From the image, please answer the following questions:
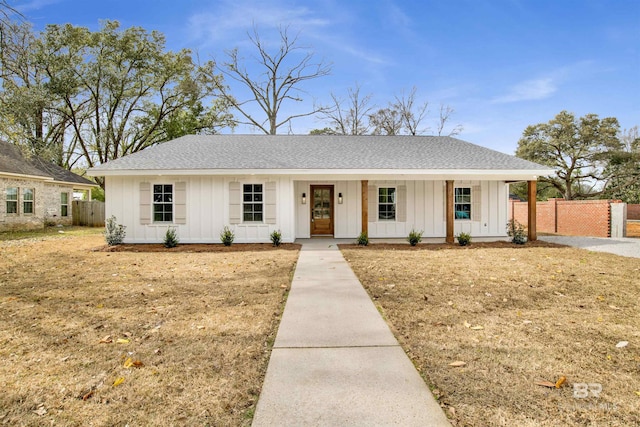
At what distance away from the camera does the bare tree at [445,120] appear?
27322 millimetres

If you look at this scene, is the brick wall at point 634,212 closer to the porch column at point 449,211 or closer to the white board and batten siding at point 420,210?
the white board and batten siding at point 420,210

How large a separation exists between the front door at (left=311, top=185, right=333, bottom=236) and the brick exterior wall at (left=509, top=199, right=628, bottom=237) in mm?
10832

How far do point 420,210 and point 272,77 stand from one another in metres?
18.1

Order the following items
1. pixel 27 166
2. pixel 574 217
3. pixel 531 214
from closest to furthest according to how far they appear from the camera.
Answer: pixel 531 214
pixel 574 217
pixel 27 166

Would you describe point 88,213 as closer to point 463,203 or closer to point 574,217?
point 463,203

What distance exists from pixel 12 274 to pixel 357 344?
7.47 m

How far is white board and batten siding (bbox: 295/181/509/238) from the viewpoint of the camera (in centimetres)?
1298

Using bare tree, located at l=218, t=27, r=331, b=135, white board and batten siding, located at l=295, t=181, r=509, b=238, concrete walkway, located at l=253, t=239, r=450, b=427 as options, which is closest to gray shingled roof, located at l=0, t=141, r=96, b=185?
bare tree, located at l=218, t=27, r=331, b=135

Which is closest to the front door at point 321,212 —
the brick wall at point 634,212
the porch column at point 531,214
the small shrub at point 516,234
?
the small shrub at point 516,234

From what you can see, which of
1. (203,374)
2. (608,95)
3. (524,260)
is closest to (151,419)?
(203,374)

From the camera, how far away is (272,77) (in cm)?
2581

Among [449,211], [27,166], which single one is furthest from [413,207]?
[27,166]

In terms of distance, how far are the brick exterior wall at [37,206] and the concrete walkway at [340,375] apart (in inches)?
737

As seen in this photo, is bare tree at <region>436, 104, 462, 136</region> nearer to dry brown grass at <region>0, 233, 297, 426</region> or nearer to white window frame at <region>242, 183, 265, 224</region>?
white window frame at <region>242, 183, 265, 224</region>
